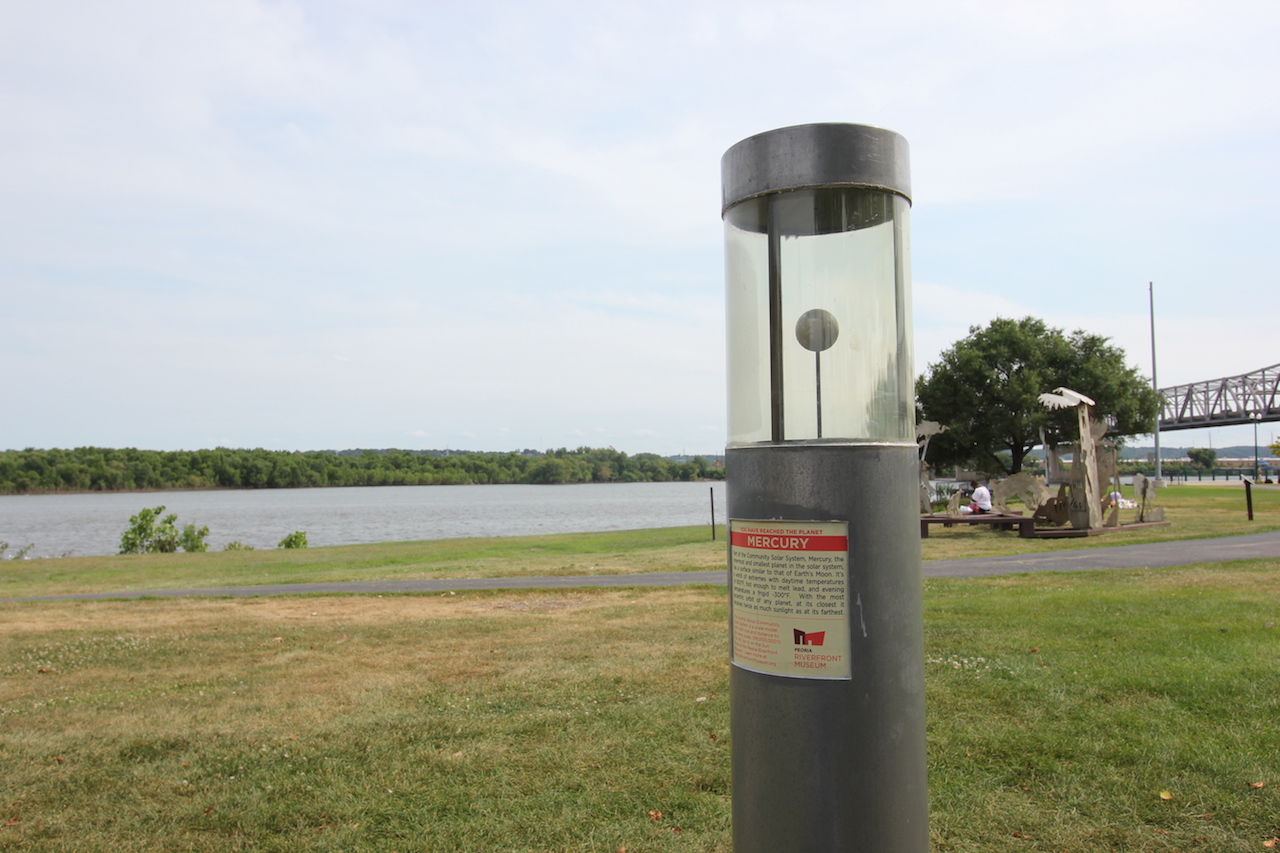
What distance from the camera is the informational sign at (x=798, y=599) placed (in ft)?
9.75

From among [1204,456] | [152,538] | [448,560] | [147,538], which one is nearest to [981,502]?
[448,560]

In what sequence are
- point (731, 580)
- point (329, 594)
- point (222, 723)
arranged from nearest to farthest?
point (731, 580)
point (222, 723)
point (329, 594)

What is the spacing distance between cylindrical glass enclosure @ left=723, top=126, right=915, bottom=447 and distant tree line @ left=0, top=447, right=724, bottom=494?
74547mm

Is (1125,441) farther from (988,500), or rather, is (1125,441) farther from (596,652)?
(596,652)

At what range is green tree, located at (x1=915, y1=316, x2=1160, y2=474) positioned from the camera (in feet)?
129

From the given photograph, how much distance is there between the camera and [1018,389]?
39031 millimetres

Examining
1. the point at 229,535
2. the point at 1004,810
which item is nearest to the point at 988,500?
the point at 1004,810

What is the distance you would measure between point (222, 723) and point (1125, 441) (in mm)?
48734

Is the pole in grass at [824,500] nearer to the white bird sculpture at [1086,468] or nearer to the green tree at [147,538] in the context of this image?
the white bird sculpture at [1086,468]

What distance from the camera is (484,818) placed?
14.8ft

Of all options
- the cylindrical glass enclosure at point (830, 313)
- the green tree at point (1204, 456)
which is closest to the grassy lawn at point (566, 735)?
the cylindrical glass enclosure at point (830, 313)

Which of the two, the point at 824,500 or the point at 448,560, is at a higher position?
the point at 824,500

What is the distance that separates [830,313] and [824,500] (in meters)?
0.71

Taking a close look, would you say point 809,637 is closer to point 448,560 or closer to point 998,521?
point 448,560
